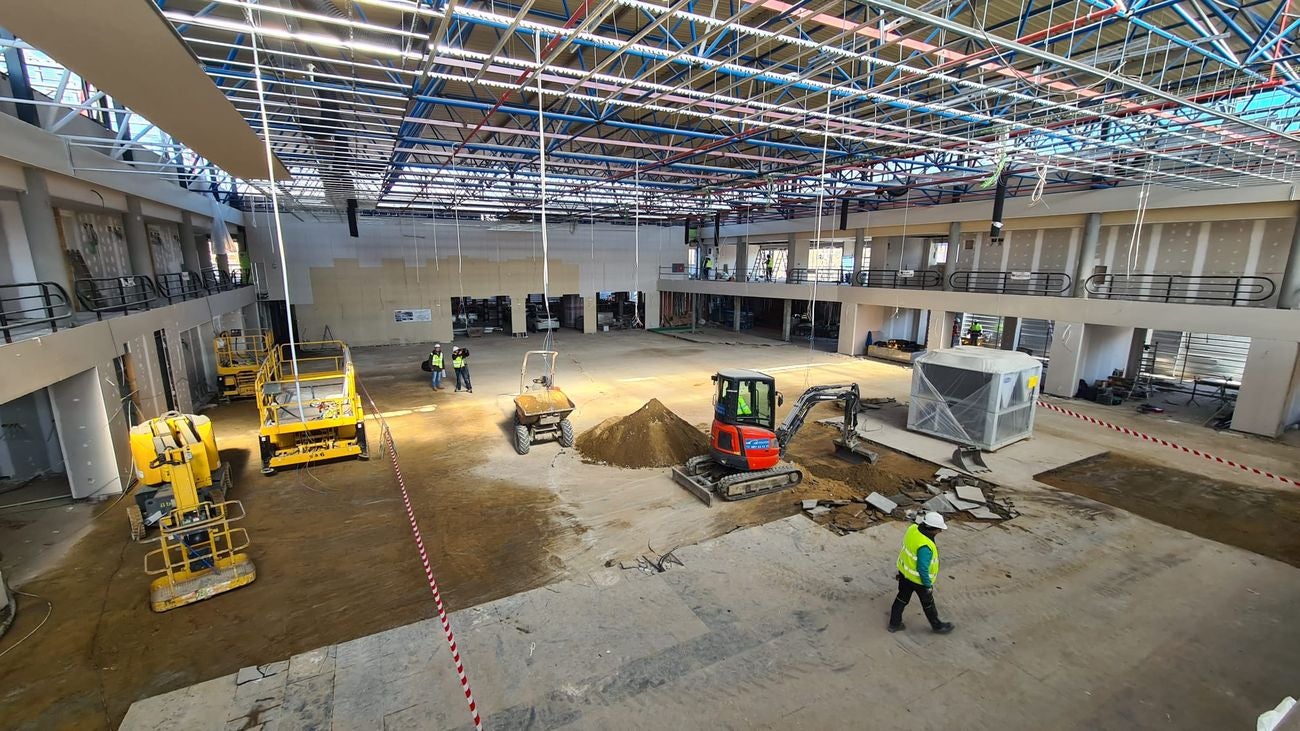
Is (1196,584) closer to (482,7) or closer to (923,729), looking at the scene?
(923,729)

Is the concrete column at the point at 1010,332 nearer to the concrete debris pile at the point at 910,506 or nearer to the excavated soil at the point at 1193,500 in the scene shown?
the excavated soil at the point at 1193,500

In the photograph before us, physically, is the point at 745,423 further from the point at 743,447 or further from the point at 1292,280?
the point at 1292,280

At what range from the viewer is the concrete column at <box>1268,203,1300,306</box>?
1369 cm

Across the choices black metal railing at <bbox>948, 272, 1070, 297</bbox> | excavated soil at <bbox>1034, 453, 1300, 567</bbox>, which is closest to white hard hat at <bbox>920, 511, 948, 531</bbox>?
Answer: excavated soil at <bbox>1034, 453, 1300, 567</bbox>

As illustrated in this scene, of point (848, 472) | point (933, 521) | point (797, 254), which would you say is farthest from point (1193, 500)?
point (797, 254)

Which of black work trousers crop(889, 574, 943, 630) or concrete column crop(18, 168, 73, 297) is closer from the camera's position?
black work trousers crop(889, 574, 943, 630)

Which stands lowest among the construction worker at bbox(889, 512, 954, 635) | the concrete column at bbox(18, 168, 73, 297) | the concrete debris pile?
the concrete debris pile

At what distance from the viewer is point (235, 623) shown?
6.27 meters

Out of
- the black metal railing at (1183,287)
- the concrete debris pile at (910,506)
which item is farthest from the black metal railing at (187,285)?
the black metal railing at (1183,287)

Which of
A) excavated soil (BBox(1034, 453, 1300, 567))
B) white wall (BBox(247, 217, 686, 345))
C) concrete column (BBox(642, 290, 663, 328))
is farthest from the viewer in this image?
concrete column (BBox(642, 290, 663, 328))

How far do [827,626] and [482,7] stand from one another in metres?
9.99

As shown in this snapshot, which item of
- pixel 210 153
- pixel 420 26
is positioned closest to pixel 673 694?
pixel 420 26

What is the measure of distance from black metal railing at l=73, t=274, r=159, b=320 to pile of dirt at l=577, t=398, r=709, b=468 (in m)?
9.73

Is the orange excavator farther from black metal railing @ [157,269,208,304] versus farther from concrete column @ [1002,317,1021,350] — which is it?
concrete column @ [1002,317,1021,350]
